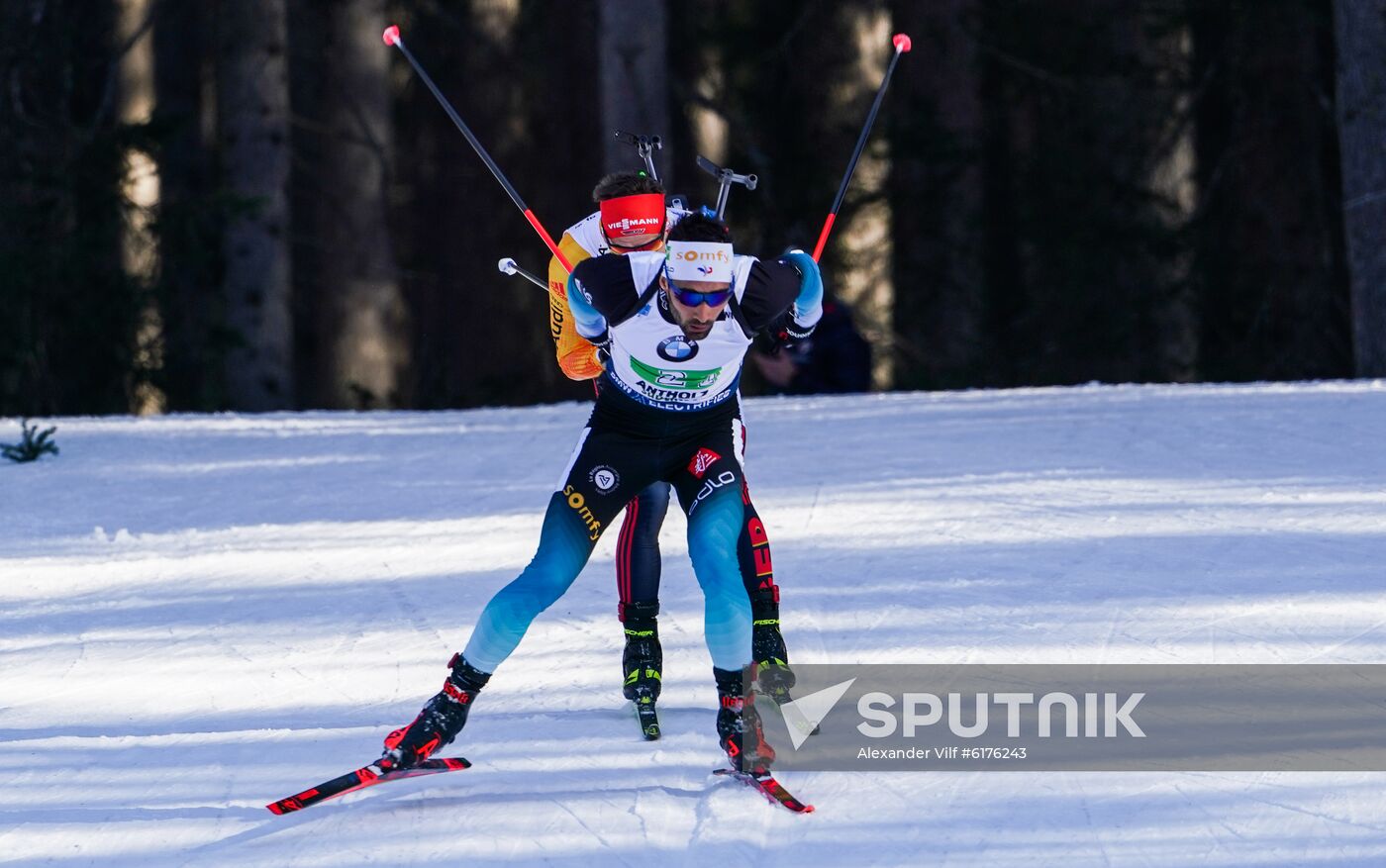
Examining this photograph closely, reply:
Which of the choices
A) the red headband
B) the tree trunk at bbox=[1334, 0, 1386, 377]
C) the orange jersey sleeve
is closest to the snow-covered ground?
the orange jersey sleeve

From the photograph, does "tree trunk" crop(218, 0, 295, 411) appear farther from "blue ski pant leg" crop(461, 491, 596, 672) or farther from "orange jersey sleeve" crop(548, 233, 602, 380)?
"blue ski pant leg" crop(461, 491, 596, 672)

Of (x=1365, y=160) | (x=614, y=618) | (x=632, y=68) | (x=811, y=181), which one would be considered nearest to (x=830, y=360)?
(x=1365, y=160)

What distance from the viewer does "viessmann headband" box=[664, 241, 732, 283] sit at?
5.04m

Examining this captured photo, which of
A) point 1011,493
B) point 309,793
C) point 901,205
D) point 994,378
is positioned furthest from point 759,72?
point 309,793

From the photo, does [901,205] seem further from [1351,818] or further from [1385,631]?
[1351,818]

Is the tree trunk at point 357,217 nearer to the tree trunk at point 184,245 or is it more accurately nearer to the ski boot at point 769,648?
the tree trunk at point 184,245

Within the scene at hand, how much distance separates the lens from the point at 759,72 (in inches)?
918

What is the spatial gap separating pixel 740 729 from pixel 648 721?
535 mm

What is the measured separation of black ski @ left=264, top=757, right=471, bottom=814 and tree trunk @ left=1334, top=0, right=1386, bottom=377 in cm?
1252

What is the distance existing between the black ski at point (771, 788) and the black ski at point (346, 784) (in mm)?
791

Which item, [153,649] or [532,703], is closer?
[532,703]

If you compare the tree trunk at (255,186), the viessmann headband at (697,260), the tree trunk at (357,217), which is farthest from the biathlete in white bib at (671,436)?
the tree trunk at (357,217)

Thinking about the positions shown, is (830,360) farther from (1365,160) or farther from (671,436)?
(671,436)

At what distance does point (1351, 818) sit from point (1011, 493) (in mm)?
4706
